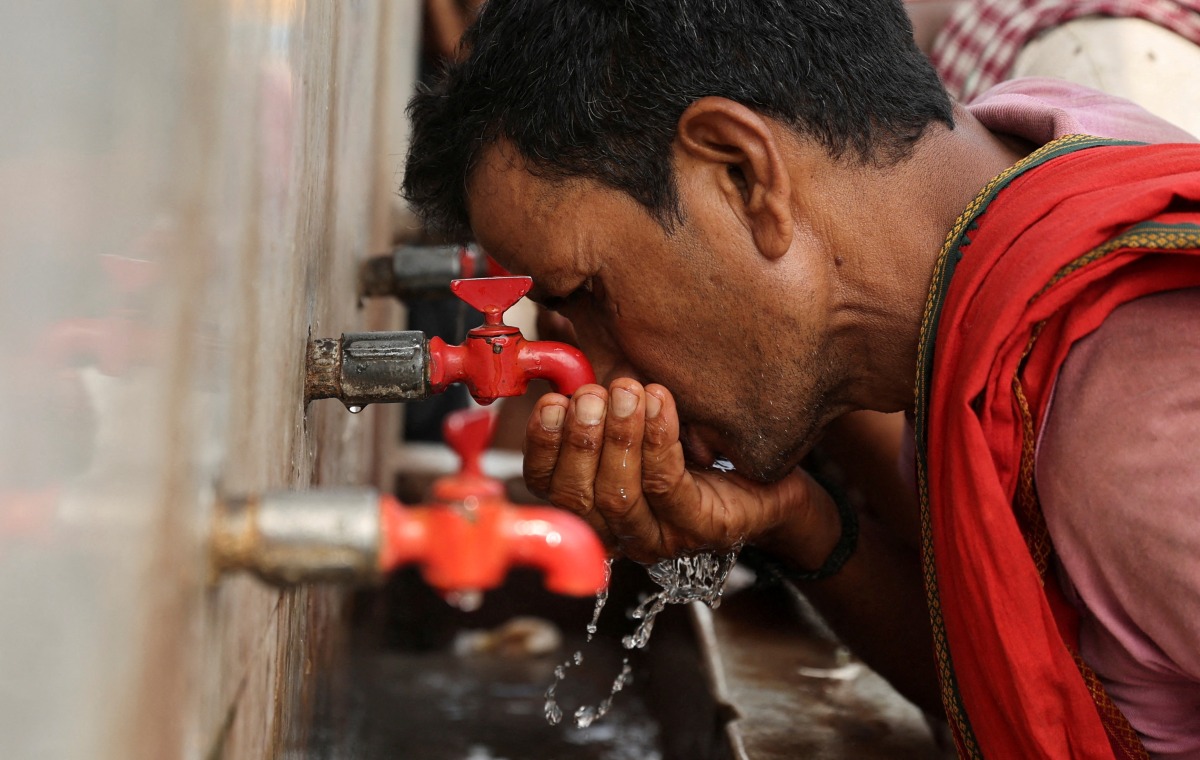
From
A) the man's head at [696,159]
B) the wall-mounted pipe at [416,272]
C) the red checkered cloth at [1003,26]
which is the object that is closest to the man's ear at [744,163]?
the man's head at [696,159]

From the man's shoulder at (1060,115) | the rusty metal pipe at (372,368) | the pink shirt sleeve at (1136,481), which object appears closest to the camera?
the pink shirt sleeve at (1136,481)

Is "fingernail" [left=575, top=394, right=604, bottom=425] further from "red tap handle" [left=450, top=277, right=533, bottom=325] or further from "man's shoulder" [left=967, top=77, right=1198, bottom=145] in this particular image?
"man's shoulder" [left=967, top=77, right=1198, bottom=145]

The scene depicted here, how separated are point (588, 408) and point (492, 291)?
17 cm

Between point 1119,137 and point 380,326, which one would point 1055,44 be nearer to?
point 1119,137

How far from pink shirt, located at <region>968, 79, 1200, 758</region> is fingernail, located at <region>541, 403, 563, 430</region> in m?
0.51

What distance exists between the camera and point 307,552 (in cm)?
80

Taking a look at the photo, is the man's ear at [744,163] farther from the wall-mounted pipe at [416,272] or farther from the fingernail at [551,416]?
the wall-mounted pipe at [416,272]

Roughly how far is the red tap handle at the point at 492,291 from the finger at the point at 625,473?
0.51 feet

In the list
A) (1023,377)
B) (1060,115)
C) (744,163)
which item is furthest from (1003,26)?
(1023,377)

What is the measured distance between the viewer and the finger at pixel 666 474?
1347 mm

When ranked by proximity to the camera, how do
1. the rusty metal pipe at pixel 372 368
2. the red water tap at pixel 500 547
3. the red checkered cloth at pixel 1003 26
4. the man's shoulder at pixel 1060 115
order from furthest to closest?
the red checkered cloth at pixel 1003 26
the man's shoulder at pixel 1060 115
the rusty metal pipe at pixel 372 368
the red water tap at pixel 500 547

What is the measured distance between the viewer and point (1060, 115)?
4.93ft

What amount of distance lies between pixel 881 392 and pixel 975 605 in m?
0.38

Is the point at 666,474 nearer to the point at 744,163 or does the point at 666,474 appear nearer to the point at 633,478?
the point at 633,478
